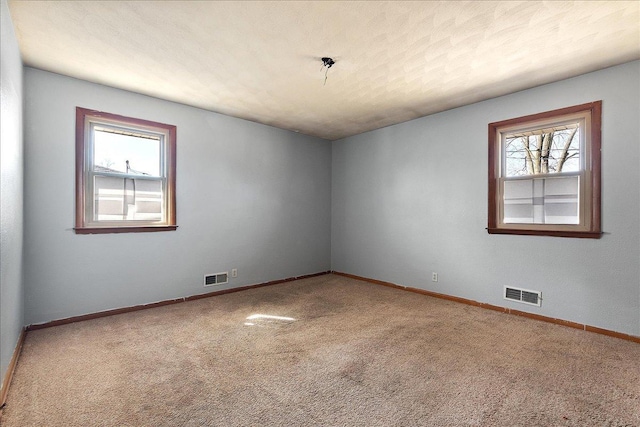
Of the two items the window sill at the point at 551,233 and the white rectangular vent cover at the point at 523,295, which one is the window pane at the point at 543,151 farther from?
the white rectangular vent cover at the point at 523,295

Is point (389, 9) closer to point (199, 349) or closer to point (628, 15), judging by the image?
point (628, 15)

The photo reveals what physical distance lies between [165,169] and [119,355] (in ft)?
7.52

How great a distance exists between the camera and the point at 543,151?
349 cm

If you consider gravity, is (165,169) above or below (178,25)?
below

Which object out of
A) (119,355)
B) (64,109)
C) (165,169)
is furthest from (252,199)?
(119,355)

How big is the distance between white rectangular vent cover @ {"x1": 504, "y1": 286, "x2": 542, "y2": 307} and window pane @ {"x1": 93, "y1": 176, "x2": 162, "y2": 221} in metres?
4.44

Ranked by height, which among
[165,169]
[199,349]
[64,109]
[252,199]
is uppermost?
[64,109]

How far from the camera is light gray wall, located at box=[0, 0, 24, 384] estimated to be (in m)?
1.89

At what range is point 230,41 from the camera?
254 centimetres

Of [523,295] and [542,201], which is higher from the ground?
[542,201]

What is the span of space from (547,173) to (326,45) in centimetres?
282

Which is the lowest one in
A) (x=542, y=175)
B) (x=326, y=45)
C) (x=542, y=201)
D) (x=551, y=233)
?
(x=551, y=233)

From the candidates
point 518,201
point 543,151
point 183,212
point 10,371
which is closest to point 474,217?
point 518,201

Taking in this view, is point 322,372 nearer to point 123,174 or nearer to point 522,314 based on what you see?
point 522,314
